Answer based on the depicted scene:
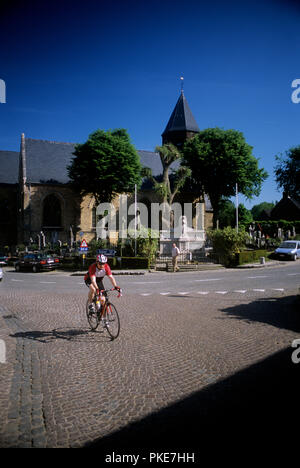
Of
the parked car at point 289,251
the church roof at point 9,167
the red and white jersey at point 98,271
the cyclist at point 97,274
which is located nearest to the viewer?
the cyclist at point 97,274

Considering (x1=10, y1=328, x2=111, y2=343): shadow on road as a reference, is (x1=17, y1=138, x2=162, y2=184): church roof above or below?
above

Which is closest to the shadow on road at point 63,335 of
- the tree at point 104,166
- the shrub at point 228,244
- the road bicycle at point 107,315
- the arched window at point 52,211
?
the road bicycle at point 107,315

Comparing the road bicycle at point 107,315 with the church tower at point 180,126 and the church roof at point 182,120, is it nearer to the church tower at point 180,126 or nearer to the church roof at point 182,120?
the church tower at point 180,126

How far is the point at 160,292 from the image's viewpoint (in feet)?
42.6

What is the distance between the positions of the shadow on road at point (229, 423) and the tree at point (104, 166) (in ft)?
101

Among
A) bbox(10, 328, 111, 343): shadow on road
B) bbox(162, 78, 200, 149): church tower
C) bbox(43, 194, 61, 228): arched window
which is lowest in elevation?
bbox(10, 328, 111, 343): shadow on road

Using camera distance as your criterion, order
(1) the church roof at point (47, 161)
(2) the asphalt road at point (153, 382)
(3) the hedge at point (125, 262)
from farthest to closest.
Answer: (1) the church roof at point (47, 161)
(3) the hedge at point (125, 262)
(2) the asphalt road at point (153, 382)

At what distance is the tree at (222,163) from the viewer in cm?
3812

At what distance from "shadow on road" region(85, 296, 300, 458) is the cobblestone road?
16 centimetres

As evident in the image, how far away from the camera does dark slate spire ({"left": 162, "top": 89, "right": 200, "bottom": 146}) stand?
4759 cm

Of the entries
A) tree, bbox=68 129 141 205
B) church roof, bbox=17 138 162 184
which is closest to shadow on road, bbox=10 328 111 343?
tree, bbox=68 129 141 205

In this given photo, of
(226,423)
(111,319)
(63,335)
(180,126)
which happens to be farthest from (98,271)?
(180,126)

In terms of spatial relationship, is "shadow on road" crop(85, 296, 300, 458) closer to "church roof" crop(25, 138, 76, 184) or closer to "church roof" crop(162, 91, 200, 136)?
"church roof" crop(25, 138, 76, 184)

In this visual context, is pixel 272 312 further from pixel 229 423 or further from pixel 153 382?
pixel 229 423
